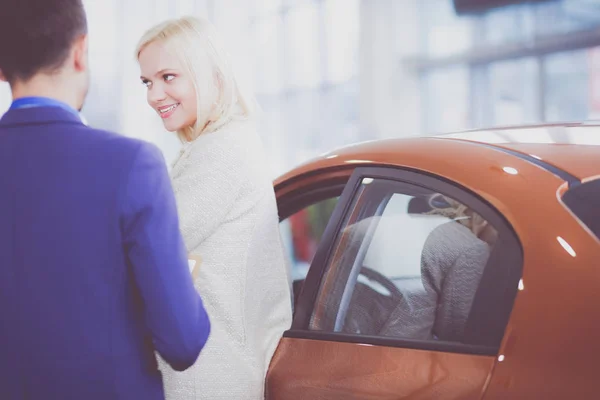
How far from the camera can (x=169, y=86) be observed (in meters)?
1.77

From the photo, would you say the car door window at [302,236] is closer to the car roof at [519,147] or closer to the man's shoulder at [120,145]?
the car roof at [519,147]

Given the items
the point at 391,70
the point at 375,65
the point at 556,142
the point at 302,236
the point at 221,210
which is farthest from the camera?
the point at 375,65

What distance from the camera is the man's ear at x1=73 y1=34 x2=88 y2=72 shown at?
1.20 m

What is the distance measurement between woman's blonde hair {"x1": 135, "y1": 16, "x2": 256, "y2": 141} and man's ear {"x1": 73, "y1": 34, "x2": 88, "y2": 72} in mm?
533

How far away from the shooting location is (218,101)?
5.84ft

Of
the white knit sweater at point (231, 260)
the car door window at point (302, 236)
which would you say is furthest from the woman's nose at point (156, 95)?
the car door window at point (302, 236)

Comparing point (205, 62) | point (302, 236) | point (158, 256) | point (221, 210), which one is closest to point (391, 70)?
point (302, 236)

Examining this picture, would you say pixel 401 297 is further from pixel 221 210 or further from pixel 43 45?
pixel 43 45

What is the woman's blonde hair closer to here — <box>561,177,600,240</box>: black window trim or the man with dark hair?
the man with dark hair

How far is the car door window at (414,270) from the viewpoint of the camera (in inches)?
52.5

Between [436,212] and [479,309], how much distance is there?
1.03ft

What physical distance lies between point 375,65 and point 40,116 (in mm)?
7560

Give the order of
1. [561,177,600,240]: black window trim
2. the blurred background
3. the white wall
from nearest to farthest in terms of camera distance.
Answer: [561,177,600,240]: black window trim < the blurred background < the white wall

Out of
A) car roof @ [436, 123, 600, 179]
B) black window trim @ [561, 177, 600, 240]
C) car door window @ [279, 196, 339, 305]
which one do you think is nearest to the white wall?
car door window @ [279, 196, 339, 305]
